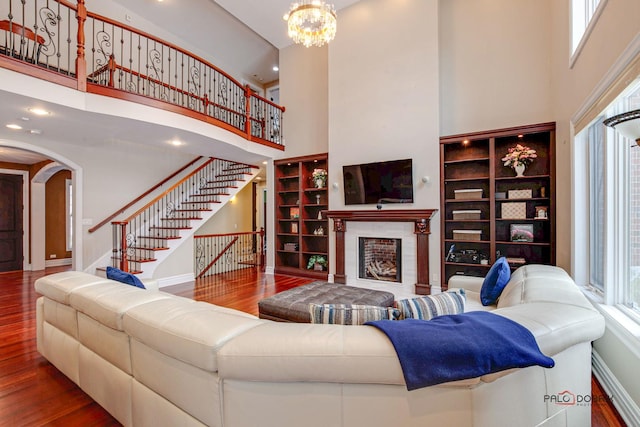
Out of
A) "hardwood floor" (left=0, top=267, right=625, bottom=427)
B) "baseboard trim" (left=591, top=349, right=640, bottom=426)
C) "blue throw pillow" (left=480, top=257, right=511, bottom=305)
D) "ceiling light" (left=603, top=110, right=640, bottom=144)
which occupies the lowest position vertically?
"hardwood floor" (left=0, top=267, right=625, bottom=427)

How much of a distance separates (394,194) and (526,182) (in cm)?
196

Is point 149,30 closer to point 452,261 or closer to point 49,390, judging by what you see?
point 49,390

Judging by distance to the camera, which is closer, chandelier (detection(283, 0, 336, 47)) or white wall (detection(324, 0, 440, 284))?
chandelier (detection(283, 0, 336, 47))

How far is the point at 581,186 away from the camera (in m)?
3.05

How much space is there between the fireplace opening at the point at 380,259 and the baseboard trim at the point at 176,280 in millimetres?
3428

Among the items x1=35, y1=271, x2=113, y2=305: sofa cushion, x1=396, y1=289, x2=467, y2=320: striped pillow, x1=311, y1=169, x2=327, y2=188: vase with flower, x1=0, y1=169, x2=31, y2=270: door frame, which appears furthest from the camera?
x1=0, y1=169, x2=31, y2=270: door frame

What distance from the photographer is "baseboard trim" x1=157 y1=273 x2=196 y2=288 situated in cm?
550

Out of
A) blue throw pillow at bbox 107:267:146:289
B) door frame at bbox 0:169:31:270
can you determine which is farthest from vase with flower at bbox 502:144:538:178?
door frame at bbox 0:169:31:270

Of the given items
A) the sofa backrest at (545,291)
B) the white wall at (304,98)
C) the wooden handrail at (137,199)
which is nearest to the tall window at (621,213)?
the sofa backrest at (545,291)

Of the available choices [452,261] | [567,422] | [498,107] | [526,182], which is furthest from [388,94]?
[567,422]

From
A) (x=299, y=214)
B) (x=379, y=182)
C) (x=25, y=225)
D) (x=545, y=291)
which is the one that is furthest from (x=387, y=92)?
(x=25, y=225)

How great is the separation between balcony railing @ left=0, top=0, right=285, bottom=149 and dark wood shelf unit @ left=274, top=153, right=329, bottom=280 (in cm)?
74

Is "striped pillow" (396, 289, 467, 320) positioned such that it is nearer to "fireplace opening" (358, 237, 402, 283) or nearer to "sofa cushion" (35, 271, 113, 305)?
"sofa cushion" (35, 271, 113, 305)

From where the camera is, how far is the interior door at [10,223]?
6.66 meters
